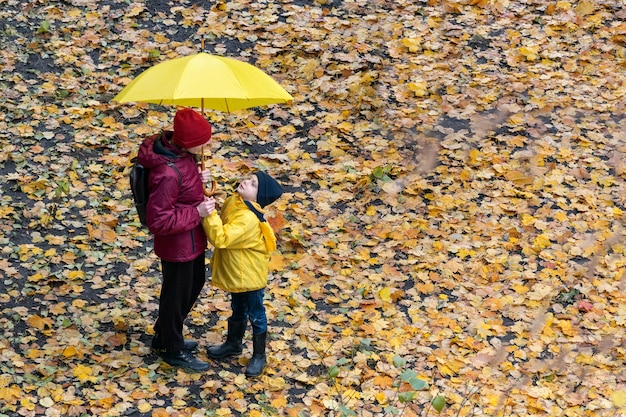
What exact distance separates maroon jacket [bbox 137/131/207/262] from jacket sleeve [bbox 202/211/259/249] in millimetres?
101

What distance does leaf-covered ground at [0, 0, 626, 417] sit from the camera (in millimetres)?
5219

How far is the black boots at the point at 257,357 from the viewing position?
520 centimetres

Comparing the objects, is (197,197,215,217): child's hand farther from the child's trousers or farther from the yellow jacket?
the child's trousers

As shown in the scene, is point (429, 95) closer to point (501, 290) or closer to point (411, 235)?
point (411, 235)

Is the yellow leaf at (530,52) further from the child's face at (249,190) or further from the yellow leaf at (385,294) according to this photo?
the child's face at (249,190)

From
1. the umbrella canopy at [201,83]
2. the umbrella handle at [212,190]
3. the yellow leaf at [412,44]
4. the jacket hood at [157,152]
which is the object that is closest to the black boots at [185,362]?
the umbrella handle at [212,190]

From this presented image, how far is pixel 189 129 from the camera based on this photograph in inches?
181

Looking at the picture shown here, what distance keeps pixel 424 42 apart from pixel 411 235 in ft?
11.2

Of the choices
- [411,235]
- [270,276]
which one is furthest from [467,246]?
[270,276]

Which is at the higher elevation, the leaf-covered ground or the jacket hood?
the jacket hood

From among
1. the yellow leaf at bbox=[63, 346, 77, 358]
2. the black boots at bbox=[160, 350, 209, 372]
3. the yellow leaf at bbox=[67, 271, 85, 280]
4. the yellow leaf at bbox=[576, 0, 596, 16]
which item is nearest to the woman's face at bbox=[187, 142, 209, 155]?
the black boots at bbox=[160, 350, 209, 372]

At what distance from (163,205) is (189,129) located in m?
0.49

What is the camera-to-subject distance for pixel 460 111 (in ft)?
27.3

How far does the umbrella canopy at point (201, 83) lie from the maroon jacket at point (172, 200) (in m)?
0.34
